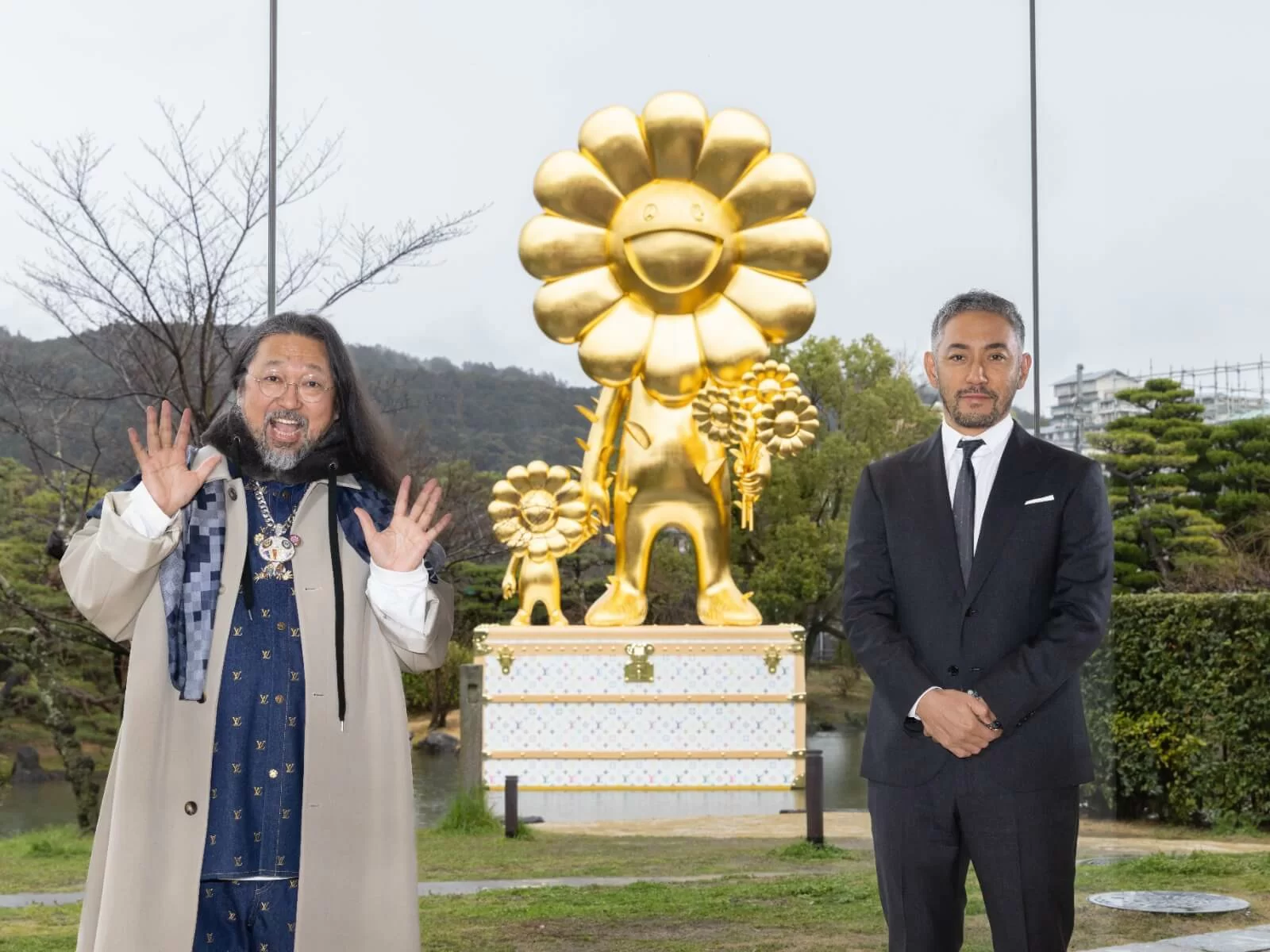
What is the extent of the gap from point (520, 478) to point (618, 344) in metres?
0.82

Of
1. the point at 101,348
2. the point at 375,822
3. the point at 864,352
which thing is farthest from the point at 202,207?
the point at 864,352

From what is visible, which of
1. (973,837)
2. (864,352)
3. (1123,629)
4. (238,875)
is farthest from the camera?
(864,352)

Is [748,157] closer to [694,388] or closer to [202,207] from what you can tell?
[694,388]

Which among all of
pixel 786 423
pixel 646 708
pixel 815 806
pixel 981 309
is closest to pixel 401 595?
pixel 981 309

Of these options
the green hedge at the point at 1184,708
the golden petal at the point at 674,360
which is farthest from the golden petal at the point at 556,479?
the green hedge at the point at 1184,708

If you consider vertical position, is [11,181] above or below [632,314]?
above

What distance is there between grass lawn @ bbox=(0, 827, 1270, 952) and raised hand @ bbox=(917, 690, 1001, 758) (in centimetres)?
167

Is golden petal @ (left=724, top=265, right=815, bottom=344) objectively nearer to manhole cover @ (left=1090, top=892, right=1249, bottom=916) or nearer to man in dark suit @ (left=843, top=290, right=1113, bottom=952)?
manhole cover @ (left=1090, top=892, right=1249, bottom=916)

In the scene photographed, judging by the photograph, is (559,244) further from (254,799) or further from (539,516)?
(254,799)

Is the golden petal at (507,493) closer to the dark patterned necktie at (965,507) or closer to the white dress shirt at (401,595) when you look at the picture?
the dark patterned necktie at (965,507)

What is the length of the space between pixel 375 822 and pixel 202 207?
5608 millimetres

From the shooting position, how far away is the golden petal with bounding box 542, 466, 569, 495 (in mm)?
7539

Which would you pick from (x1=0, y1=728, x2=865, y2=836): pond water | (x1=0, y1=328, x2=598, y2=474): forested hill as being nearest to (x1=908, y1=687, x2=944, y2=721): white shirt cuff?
(x1=0, y1=728, x2=865, y2=836): pond water

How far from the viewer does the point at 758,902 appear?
4.43m
